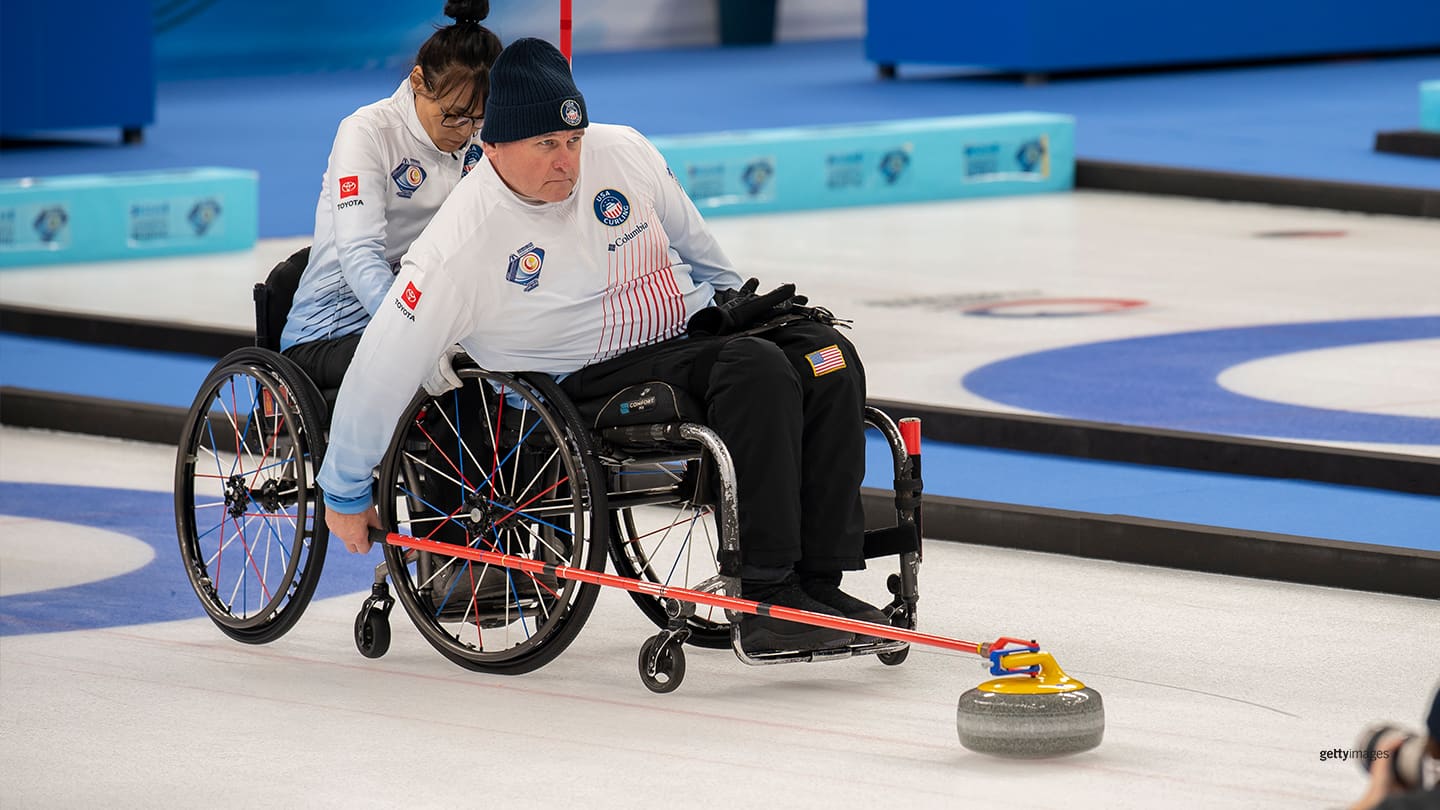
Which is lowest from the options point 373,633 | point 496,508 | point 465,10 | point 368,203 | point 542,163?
point 373,633

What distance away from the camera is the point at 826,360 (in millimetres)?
3391

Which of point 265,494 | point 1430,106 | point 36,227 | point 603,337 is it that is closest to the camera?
point 603,337

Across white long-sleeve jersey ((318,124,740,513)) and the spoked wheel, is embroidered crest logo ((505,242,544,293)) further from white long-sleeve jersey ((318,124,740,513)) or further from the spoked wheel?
the spoked wheel

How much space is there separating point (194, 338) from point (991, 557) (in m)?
3.25

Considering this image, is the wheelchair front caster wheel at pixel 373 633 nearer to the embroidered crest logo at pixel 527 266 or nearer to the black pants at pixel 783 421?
the black pants at pixel 783 421

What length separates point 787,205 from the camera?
33.0 feet

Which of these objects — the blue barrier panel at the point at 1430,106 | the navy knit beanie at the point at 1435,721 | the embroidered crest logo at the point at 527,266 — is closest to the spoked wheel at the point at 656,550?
the embroidered crest logo at the point at 527,266

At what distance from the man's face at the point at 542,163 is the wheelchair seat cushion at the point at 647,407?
317mm

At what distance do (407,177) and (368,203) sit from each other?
123mm

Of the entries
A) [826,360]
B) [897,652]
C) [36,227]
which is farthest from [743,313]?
[36,227]

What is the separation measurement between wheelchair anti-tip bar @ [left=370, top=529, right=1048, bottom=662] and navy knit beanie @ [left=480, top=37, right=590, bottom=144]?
0.62 metres

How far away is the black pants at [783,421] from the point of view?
10.8 feet

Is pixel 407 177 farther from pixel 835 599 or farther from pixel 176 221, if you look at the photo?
pixel 176 221

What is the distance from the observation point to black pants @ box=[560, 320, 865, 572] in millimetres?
3297
